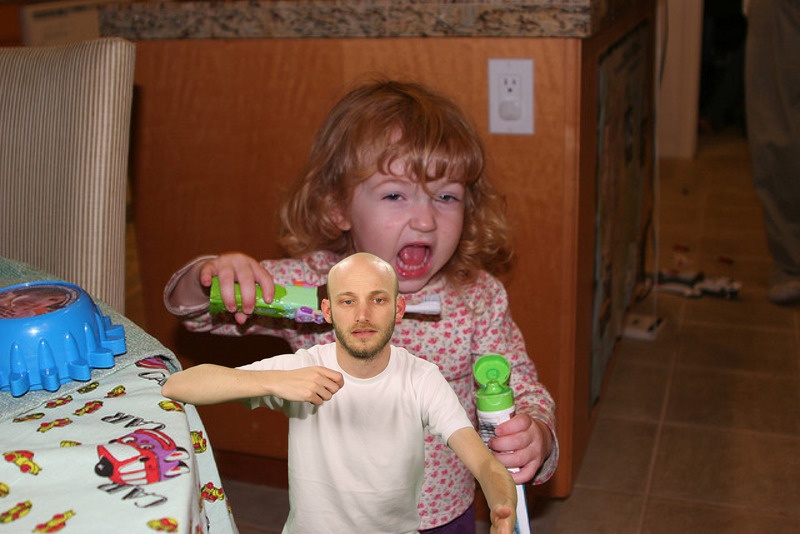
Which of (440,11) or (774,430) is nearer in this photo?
(440,11)

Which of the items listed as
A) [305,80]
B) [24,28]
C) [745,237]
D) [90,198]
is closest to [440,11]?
[305,80]

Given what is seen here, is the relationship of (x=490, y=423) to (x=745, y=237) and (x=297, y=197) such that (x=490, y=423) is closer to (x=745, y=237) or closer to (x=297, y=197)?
(x=297, y=197)

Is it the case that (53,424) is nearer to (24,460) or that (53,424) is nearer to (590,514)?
(24,460)

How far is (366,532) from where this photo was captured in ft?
1.84

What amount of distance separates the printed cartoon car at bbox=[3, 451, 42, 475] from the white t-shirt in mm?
152

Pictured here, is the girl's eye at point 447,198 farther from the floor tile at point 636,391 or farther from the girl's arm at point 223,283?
the floor tile at point 636,391

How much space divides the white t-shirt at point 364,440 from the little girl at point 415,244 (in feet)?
0.60

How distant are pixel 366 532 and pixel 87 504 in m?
0.16

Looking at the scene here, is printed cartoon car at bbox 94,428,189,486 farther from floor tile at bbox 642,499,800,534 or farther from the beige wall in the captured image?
the beige wall

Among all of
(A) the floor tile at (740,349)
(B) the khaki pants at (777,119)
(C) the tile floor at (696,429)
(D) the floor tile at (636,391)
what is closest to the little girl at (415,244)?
(C) the tile floor at (696,429)

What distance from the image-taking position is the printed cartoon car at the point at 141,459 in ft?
1.87

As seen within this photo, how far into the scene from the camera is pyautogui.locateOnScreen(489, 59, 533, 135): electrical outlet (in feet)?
4.71

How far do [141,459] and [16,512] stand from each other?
0.08 metres

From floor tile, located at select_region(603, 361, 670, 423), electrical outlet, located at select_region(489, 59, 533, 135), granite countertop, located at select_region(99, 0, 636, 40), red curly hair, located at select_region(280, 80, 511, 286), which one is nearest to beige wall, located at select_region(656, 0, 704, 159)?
floor tile, located at select_region(603, 361, 670, 423)
